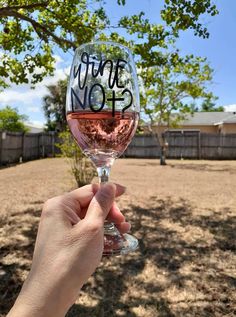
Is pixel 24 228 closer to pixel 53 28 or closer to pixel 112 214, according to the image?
pixel 53 28

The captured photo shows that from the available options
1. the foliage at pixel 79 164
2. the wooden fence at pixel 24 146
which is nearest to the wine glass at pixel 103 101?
the foliage at pixel 79 164

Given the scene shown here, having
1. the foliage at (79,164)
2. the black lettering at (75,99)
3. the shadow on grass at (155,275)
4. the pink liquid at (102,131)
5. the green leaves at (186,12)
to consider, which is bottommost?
the shadow on grass at (155,275)

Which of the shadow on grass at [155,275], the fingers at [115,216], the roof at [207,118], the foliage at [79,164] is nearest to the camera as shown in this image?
the fingers at [115,216]

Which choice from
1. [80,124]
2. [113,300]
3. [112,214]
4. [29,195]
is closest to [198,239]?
[113,300]

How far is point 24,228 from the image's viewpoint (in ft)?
17.1

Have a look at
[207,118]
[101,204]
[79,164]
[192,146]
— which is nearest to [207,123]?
[207,118]

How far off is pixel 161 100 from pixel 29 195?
12.4m

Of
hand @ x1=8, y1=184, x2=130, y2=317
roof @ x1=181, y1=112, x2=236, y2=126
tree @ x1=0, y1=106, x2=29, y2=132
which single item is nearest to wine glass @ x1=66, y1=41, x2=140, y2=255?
hand @ x1=8, y1=184, x2=130, y2=317

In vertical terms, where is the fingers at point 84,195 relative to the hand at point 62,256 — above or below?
above

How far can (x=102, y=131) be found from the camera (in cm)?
111

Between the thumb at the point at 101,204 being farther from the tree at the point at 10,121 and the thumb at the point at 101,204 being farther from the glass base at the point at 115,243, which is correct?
the tree at the point at 10,121

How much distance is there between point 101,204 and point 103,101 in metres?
0.33

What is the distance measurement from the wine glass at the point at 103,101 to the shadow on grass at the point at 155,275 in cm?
208

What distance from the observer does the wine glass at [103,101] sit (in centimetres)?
110
